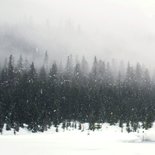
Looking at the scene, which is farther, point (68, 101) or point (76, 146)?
point (68, 101)

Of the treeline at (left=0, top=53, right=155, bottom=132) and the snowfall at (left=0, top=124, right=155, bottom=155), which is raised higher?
the treeline at (left=0, top=53, right=155, bottom=132)

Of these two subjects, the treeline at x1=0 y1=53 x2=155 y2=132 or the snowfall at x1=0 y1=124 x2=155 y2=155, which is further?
the treeline at x1=0 y1=53 x2=155 y2=132

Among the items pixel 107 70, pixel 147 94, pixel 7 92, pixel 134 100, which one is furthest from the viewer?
pixel 107 70

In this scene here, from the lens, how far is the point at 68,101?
352ft

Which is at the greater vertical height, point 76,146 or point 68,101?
point 68,101

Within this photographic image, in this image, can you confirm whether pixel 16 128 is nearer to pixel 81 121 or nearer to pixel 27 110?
pixel 27 110

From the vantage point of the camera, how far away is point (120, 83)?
432 feet

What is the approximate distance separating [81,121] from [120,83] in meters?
34.2

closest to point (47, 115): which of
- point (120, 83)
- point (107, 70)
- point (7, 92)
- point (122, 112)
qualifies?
point (7, 92)

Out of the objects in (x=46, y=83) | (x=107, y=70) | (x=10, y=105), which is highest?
(x=107, y=70)

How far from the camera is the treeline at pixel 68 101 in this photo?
90000 mm

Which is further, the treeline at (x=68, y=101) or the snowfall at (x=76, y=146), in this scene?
the treeline at (x=68, y=101)

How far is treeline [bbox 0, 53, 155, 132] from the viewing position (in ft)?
295

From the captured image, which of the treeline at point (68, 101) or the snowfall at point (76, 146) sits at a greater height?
the treeline at point (68, 101)
